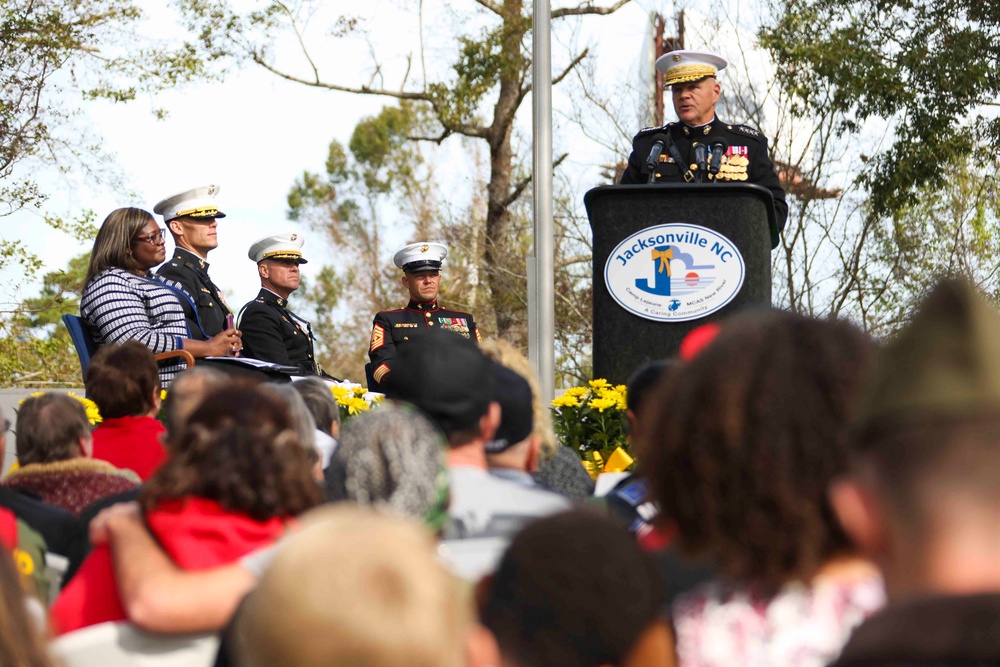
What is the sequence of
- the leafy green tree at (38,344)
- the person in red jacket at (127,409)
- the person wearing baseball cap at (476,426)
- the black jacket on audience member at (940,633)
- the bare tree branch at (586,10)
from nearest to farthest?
the black jacket on audience member at (940,633)
the person wearing baseball cap at (476,426)
the person in red jacket at (127,409)
the leafy green tree at (38,344)
the bare tree branch at (586,10)

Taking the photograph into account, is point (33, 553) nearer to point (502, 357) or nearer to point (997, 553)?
point (502, 357)

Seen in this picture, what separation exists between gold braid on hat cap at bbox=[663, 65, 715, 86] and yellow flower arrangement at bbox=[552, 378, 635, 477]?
1.45 meters

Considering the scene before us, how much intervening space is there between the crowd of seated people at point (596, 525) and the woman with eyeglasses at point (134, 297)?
251 centimetres

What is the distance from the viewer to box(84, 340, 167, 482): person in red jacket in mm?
3727

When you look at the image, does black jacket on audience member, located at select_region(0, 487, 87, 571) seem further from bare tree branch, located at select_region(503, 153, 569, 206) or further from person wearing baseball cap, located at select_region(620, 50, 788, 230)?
bare tree branch, located at select_region(503, 153, 569, 206)

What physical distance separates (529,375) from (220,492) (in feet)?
3.06

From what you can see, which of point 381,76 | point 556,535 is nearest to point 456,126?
point 381,76

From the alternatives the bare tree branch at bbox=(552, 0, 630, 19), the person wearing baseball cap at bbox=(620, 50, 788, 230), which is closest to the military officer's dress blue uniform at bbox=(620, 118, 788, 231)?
the person wearing baseball cap at bbox=(620, 50, 788, 230)

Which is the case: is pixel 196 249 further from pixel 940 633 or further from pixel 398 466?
pixel 940 633

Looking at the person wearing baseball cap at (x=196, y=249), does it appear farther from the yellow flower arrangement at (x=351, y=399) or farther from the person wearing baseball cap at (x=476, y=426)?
the person wearing baseball cap at (x=476, y=426)

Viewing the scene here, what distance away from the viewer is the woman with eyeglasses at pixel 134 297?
528 centimetres

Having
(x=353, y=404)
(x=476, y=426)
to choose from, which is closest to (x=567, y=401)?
(x=353, y=404)

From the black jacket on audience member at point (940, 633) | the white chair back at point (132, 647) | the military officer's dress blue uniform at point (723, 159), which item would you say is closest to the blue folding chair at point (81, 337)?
the military officer's dress blue uniform at point (723, 159)

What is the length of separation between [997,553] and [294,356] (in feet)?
20.1
